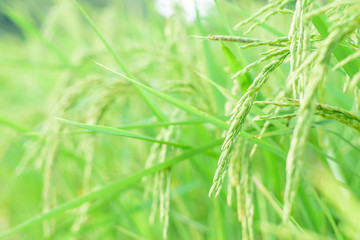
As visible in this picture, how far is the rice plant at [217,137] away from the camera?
0.49 m

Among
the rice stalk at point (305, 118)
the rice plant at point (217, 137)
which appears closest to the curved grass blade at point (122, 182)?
the rice plant at point (217, 137)

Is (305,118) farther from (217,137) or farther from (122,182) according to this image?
(217,137)

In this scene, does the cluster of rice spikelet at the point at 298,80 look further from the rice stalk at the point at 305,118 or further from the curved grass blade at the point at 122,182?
the curved grass blade at the point at 122,182

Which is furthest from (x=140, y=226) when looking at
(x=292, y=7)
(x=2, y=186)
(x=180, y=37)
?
(x=2, y=186)

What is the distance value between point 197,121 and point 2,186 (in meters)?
2.05

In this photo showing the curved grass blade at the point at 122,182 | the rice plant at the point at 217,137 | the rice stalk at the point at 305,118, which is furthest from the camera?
the curved grass blade at the point at 122,182

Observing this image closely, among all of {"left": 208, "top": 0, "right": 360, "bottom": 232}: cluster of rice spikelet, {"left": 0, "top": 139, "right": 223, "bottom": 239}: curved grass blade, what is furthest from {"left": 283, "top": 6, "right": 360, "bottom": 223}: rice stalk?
{"left": 0, "top": 139, "right": 223, "bottom": 239}: curved grass blade

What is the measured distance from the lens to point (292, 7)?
2.48ft

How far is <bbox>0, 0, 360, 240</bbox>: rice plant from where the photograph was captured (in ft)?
1.60

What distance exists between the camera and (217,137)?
44.9 inches

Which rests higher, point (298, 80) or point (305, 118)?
point (298, 80)

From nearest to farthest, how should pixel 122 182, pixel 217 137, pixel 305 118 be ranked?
pixel 305 118
pixel 122 182
pixel 217 137

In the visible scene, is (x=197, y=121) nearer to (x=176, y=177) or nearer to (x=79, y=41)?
(x=176, y=177)

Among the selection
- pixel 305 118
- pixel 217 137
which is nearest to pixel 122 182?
pixel 217 137
